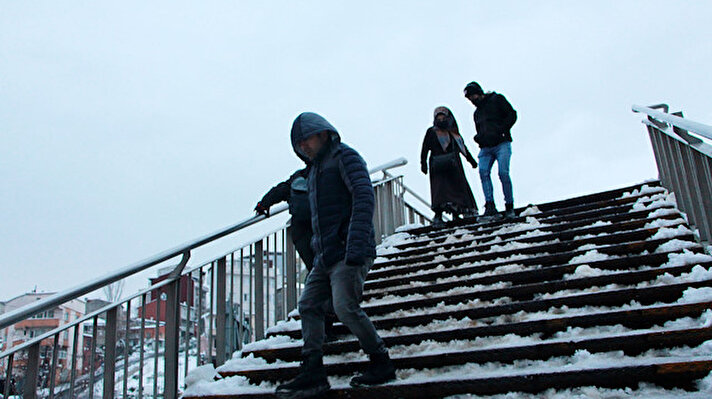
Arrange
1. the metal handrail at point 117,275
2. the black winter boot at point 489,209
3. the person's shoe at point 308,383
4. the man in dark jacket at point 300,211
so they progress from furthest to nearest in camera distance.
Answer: the black winter boot at point 489,209
the man in dark jacket at point 300,211
the person's shoe at point 308,383
the metal handrail at point 117,275

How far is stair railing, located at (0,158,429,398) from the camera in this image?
2.58 m

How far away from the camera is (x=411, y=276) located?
16.0 ft

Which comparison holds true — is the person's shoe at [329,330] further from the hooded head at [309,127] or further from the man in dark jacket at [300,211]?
the hooded head at [309,127]

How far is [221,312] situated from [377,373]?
1591 mm

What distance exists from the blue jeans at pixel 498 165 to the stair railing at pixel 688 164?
4.62 ft

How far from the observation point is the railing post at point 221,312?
3834 millimetres

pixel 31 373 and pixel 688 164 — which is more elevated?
pixel 688 164

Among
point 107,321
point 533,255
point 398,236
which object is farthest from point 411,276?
point 107,321

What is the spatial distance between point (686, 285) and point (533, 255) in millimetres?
1550

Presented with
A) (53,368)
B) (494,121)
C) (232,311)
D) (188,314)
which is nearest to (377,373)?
(188,314)

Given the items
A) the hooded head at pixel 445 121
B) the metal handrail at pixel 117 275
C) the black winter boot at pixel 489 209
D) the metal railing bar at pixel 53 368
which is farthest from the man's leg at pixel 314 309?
the hooded head at pixel 445 121

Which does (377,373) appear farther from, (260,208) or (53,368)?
(260,208)

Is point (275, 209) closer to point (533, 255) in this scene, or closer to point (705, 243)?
point (533, 255)

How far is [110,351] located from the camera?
303cm
